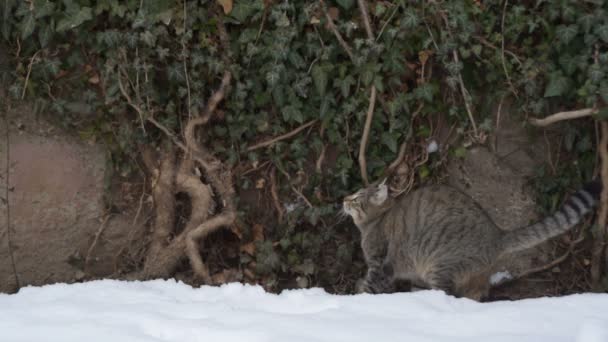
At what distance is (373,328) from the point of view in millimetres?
3195

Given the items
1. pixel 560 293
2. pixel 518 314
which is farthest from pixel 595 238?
pixel 518 314

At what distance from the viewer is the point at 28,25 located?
4.61 m

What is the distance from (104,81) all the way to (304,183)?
4.81 ft

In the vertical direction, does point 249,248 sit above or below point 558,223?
above

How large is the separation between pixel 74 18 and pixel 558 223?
3.11 meters

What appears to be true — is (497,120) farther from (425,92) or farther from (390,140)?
(390,140)

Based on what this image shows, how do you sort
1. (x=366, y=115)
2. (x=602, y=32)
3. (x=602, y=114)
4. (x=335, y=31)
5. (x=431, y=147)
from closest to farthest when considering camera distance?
(x=602, y=32) → (x=602, y=114) → (x=335, y=31) → (x=366, y=115) → (x=431, y=147)

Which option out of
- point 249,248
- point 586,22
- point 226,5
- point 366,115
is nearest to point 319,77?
point 366,115

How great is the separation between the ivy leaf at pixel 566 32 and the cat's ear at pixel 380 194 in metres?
1.38

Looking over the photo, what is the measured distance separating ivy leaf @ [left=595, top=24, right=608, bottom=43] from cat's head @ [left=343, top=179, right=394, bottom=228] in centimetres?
155

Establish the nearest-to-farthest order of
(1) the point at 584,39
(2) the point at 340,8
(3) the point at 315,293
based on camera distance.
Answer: (3) the point at 315,293 → (1) the point at 584,39 → (2) the point at 340,8

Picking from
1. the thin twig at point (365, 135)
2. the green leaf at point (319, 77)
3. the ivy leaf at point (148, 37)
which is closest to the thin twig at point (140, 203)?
the ivy leaf at point (148, 37)

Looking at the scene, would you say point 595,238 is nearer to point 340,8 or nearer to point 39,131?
point 340,8

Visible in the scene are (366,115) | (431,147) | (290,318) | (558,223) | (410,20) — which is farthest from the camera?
(431,147)
